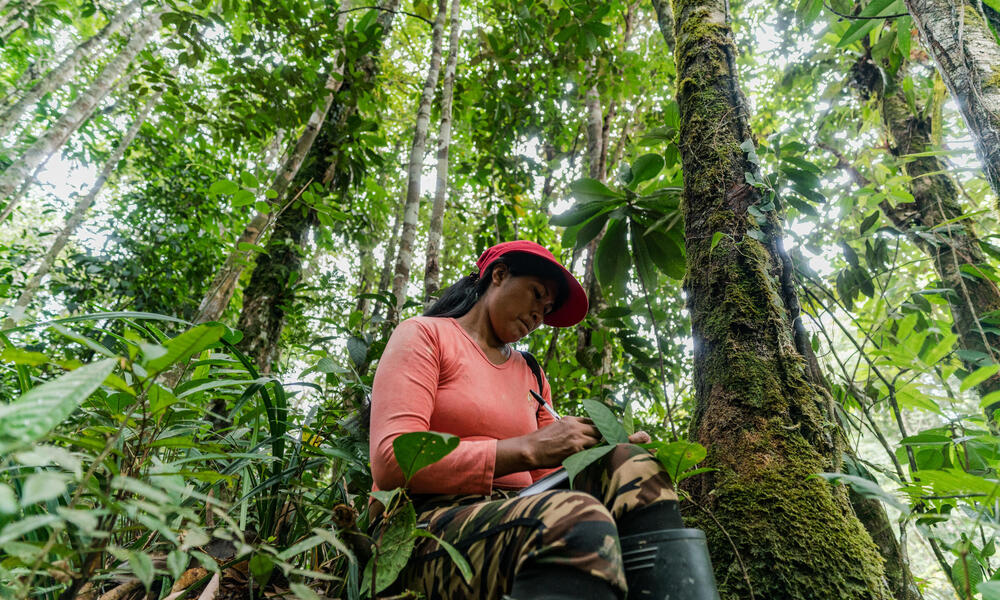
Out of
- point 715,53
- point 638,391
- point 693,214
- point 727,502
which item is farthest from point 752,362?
point 638,391

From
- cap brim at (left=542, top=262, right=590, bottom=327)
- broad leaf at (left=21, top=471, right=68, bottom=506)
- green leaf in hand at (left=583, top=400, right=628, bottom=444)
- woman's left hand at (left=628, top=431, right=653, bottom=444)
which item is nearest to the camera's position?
broad leaf at (left=21, top=471, right=68, bottom=506)

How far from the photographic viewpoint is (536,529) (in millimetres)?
933

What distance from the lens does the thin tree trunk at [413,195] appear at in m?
2.79

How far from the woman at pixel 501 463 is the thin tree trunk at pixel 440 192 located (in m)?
1.02

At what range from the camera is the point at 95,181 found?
696 centimetres

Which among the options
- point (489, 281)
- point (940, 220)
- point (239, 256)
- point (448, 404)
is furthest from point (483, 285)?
point (940, 220)

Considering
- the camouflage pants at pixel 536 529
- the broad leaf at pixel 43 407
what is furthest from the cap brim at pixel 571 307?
the broad leaf at pixel 43 407

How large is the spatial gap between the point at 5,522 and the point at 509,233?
3.67 meters

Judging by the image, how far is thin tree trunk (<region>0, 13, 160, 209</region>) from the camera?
449 centimetres

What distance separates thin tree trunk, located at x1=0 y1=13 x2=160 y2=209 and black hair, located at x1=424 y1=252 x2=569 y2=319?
5.04m

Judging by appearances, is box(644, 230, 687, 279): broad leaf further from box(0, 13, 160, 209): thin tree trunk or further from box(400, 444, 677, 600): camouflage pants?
box(0, 13, 160, 209): thin tree trunk

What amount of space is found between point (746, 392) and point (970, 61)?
58.1 inches

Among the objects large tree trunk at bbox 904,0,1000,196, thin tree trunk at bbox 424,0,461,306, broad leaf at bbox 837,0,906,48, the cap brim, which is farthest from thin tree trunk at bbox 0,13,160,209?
large tree trunk at bbox 904,0,1000,196

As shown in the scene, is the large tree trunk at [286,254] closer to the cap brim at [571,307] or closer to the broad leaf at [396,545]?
the cap brim at [571,307]
